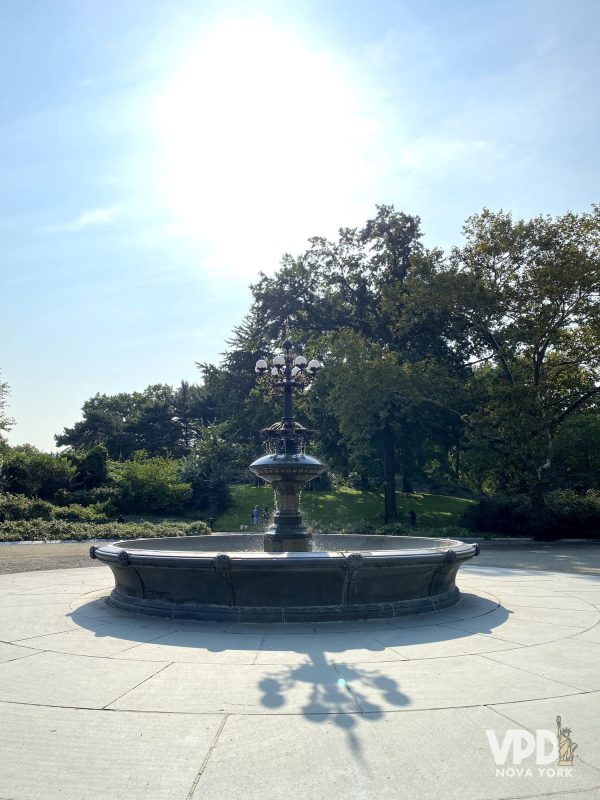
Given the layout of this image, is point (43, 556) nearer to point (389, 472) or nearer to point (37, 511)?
point (37, 511)

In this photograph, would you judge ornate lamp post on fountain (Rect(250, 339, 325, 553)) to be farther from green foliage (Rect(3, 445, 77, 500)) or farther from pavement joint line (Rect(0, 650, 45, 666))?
green foliage (Rect(3, 445, 77, 500))

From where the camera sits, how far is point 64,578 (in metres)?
12.3

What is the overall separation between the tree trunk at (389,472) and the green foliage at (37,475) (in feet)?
61.7

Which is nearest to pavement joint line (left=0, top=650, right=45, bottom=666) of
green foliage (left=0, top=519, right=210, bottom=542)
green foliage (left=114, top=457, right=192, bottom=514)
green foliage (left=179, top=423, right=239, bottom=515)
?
green foliage (left=0, top=519, right=210, bottom=542)

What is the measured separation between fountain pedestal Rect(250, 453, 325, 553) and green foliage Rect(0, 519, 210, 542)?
1412 centimetres

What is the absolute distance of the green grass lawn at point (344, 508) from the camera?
111 feet

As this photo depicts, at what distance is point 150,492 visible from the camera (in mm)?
34812

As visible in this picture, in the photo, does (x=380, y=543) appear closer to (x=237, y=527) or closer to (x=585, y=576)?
(x=585, y=576)

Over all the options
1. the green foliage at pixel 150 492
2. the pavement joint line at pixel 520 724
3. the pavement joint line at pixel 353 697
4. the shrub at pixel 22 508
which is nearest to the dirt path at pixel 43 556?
the shrub at pixel 22 508

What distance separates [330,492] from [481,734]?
41346 millimetres

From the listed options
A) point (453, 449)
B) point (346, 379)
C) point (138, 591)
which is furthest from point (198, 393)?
point (138, 591)

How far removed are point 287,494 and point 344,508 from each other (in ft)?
88.6

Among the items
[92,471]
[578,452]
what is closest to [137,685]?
[578,452]

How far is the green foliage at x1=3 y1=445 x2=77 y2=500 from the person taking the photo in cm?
3328
